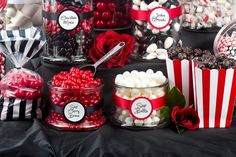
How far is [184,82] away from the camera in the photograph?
4.87ft

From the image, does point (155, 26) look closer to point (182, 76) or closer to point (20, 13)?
point (182, 76)

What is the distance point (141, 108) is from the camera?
137cm

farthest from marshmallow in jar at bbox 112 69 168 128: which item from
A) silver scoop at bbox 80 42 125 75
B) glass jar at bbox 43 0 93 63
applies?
glass jar at bbox 43 0 93 63

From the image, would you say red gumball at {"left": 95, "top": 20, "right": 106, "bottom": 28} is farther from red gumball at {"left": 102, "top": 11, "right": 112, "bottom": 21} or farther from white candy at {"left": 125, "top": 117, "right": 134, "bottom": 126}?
white candy at {"left": 125, "top": 117, "right": 134, "bottom": 126}

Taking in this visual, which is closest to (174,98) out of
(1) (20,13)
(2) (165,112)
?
(2) (165,112)

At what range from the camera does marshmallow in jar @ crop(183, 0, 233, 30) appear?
5.69 ft

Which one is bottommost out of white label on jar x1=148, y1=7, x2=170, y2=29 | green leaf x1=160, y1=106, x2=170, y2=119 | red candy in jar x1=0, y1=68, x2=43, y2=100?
green leaf x1=160, y1=106, x2=170, y2=119

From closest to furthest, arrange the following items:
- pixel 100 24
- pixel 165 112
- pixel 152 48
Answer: pixel 165 112 → pixel 152 48 → pixel 100 24

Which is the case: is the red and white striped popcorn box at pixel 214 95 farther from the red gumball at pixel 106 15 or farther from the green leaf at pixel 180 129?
the red gumball at pixel 106 15

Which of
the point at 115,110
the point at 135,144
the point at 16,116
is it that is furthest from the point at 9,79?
the point at 135,144

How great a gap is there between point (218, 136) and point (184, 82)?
0.20 m

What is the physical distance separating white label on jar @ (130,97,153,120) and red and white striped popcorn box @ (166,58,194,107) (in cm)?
15

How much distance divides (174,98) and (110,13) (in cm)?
42

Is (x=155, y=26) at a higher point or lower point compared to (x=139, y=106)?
higher
